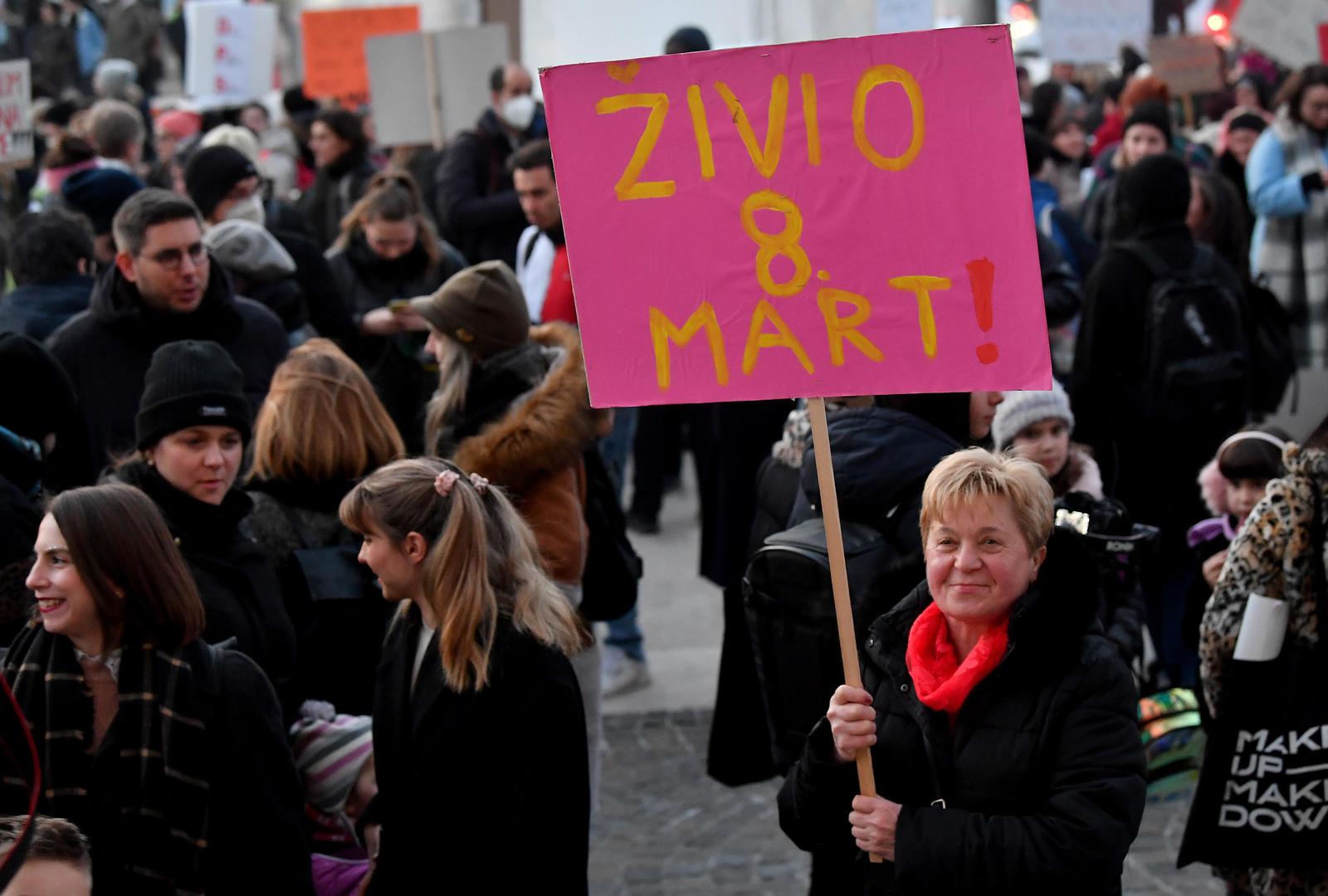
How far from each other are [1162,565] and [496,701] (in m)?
4.01

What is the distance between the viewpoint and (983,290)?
3139 millimetres

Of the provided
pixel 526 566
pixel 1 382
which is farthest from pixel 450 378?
pixel 526 566

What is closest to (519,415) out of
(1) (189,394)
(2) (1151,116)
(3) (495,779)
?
(1) (189,394)

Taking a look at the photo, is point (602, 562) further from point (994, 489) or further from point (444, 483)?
point (994, 489)

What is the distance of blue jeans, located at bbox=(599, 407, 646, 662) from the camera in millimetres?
7570

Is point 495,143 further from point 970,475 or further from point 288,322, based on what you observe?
point 970,475

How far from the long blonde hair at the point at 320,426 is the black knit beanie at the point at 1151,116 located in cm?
546

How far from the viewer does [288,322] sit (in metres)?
6.95

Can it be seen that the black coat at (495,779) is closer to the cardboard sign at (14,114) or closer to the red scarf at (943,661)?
the red scarf at (943,661)

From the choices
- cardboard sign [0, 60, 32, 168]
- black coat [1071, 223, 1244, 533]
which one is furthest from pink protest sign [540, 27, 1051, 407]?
cardboard sign [0, 60, 32, 168]

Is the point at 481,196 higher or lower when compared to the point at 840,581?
higher

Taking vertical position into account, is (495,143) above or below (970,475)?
above

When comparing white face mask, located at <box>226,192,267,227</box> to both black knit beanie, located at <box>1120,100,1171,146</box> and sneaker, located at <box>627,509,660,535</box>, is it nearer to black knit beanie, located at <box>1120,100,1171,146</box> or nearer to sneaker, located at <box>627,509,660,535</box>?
sneaker, located at <box>627,509,660,535</box>

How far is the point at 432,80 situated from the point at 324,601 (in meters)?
6.58
